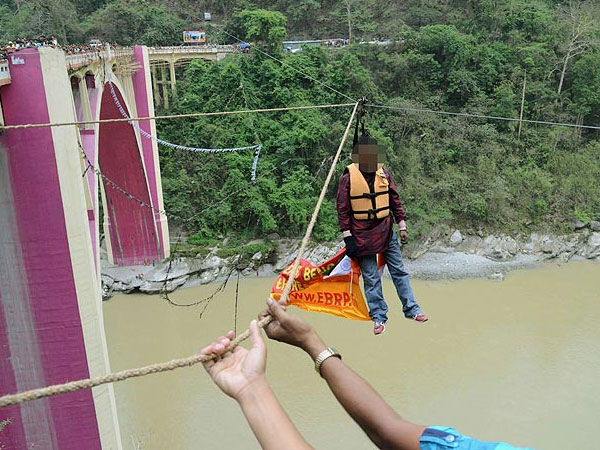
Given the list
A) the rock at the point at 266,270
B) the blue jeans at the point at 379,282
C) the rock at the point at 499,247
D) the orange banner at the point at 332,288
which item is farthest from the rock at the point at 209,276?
the blue jeans at the point at 379,282

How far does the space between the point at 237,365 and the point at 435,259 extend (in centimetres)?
1106

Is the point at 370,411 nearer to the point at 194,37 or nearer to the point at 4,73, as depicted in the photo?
the point at 4,73

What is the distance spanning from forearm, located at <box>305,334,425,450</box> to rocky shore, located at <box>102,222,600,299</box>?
372 inches

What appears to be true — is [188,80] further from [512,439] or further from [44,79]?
[512,439]

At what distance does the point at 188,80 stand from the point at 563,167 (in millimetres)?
9819

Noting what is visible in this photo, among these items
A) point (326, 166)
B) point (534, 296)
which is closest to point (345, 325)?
point (534, 296)

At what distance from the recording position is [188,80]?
1429cm

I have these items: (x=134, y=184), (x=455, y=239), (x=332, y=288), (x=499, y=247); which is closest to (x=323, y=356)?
(x=332, y=288)

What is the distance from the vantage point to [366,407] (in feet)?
4.05

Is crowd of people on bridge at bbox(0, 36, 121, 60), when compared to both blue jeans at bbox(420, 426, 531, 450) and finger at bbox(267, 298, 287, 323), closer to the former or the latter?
finger at bbox(267, 298, 287, 323)

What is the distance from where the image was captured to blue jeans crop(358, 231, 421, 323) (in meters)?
3.46

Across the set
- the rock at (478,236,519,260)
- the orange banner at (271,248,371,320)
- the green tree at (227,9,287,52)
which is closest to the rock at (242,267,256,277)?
the rock at (478,236,519,260)

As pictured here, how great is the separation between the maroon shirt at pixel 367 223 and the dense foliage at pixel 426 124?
8.43 m

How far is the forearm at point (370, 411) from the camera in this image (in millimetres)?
Answer: 1160
